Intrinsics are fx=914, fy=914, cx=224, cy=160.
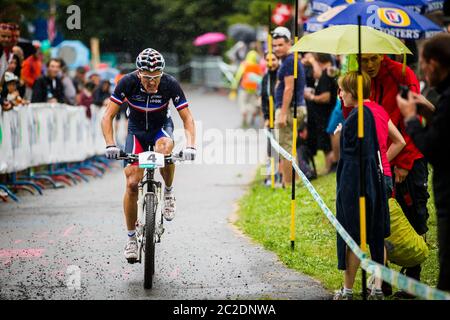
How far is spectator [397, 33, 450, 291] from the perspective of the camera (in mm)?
5773

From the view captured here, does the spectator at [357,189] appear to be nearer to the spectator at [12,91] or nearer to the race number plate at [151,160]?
the race number plate at [151,160]

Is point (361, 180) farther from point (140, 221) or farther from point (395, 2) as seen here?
point (395, 2)

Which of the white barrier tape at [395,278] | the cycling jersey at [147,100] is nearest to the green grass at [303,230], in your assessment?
the white barrier tape at [395,278]

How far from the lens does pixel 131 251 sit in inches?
349

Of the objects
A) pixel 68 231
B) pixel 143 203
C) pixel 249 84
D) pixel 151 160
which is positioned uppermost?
pixel 151 160

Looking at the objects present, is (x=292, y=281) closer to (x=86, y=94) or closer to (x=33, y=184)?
(x=33, y=184)

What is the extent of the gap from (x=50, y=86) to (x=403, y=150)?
10.7 meters

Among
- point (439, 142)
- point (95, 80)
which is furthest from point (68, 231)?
point (95, 80)

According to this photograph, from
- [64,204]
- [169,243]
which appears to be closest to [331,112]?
[64,204]

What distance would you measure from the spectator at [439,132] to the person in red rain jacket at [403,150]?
2398 mm

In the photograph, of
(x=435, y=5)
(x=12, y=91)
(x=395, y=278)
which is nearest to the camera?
(x=395, y=278)

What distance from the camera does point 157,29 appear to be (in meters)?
53.1

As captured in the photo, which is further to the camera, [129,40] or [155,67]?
[129,40]
